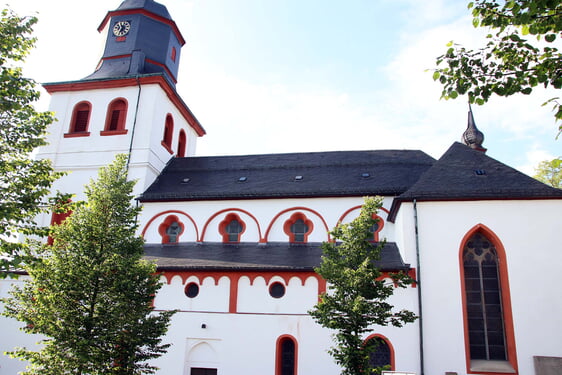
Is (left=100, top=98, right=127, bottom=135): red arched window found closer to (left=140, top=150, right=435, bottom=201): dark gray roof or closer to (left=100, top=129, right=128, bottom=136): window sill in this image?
(left=100, top=129, right=128, bottom=136): window sill

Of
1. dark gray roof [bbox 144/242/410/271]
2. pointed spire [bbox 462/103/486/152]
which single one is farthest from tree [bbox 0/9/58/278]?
pointed spire [bbox 462/103/486/152]

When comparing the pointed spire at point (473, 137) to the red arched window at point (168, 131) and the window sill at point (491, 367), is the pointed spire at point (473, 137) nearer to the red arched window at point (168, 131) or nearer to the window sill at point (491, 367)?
the window sill at point (491, 367)

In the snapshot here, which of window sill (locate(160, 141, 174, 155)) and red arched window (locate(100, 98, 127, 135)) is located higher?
red arched window (locate(100, 98, 127, 135))

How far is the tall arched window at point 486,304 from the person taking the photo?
1353 centimetres

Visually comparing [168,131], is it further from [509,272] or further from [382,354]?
[509,272]

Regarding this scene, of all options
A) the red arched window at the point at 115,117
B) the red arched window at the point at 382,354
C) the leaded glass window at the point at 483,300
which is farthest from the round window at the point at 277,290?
the red arched window at the point at 115,117

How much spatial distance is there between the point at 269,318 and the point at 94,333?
6056 mm

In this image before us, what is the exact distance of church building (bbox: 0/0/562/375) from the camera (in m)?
13.8

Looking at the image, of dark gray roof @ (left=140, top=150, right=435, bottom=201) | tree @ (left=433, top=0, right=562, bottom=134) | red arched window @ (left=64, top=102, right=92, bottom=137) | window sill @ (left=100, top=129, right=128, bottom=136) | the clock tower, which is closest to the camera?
tree @ (left=433, top=0, right=562, bottom=134)

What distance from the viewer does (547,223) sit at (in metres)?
14.4

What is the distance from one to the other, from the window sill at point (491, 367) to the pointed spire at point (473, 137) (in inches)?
385

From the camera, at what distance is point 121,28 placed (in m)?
23.5

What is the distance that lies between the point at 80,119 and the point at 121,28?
5.30 metres

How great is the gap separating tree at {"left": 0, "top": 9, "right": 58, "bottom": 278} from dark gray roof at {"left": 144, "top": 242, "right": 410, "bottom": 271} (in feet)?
22.7
